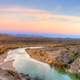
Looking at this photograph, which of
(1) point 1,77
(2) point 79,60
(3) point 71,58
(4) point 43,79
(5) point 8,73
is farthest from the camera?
(3) point 71,58

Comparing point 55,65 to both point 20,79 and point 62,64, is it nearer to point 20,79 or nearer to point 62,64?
point 62,64

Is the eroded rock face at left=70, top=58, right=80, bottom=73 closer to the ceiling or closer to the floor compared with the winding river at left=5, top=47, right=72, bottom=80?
closer to the ceiling

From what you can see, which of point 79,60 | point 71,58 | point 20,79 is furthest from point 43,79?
point 71,58

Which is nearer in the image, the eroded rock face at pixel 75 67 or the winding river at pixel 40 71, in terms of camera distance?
the winding river at pixel 40 71

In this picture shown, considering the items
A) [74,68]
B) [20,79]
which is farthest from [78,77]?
[20,79]

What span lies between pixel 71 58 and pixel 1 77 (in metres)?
37.2

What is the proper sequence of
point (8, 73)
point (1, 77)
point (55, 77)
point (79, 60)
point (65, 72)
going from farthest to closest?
point (79, 60) → point (65, 72) → point (55, 77) → point (8, 73) → point (1, 77)

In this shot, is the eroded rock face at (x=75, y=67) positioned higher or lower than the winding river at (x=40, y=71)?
higher

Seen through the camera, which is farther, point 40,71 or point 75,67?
point 75,67

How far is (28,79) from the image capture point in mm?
45500

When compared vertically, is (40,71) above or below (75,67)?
below

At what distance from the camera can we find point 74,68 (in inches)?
2448

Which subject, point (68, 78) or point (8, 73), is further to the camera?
point (68, 78)

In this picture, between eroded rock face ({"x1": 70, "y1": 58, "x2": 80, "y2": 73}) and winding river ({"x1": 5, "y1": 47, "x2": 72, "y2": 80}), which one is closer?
winding river ({"x1": 5, "y1": 47, "x2": 72, "y2": 80})
